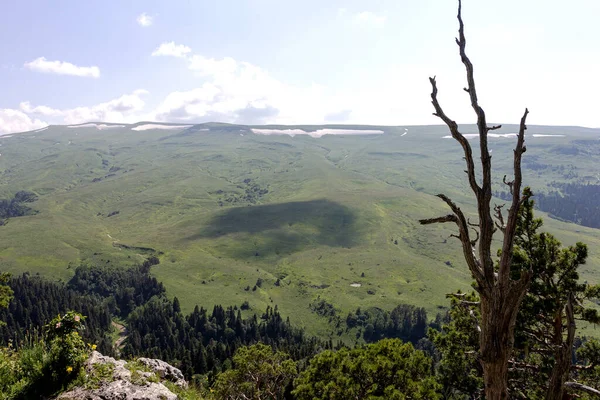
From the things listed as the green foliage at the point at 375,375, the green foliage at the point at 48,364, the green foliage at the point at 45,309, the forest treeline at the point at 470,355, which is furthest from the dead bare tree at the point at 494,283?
the green foliage at the point at 45,309

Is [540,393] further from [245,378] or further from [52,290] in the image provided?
[52,290]

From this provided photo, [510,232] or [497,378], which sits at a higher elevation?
[510,232]

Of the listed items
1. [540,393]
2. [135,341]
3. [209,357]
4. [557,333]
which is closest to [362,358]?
[540,393]

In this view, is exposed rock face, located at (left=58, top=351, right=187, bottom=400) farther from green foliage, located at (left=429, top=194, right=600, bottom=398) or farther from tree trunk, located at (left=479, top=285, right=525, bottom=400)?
green foliage, located at (left=429, top=194, right=600, bottom=398)

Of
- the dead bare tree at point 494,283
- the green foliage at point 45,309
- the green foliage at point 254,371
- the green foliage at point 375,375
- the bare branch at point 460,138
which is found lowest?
the green foliage at point 45,309

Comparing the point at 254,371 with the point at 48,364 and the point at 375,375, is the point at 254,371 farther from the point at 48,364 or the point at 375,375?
the point at 48,364

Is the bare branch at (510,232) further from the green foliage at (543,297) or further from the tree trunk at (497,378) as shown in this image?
the green foliage at (543,297)

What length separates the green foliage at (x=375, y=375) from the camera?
31.2 m

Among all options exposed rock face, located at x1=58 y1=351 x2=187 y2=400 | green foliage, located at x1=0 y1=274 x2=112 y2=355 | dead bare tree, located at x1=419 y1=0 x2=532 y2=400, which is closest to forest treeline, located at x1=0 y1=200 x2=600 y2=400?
dead bare tree, located at x1=419 y1=0 x2=532 y2=400

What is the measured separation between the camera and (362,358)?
109 ft

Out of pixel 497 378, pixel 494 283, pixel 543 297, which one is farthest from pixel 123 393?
pixel 543 297

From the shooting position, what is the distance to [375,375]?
3266 cm

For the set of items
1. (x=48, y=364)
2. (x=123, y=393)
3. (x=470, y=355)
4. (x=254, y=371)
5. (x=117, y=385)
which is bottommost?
(x=254, y=371)

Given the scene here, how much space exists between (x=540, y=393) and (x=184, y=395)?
23538 mm
